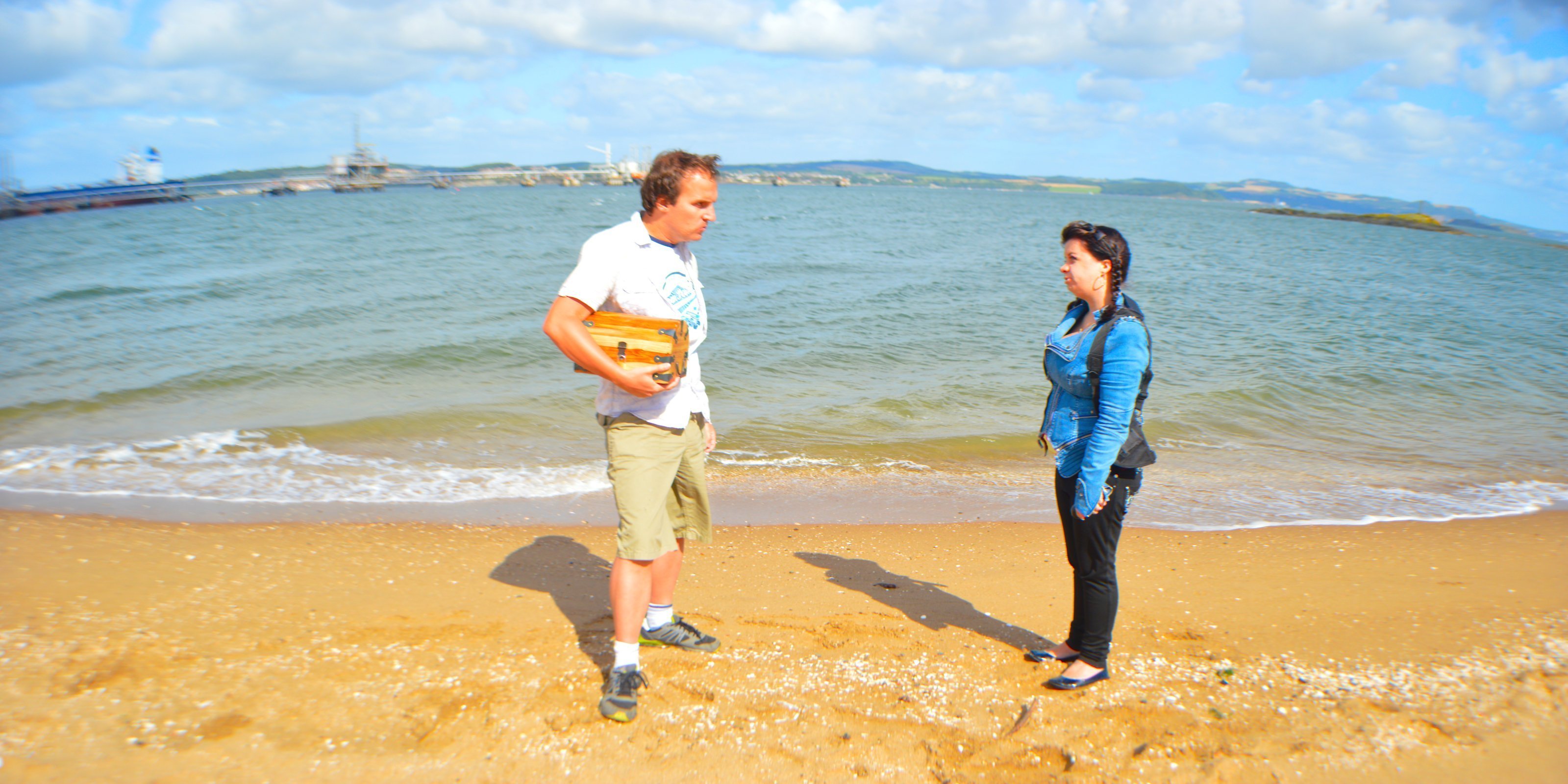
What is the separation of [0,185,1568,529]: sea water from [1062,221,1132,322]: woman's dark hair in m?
3.43

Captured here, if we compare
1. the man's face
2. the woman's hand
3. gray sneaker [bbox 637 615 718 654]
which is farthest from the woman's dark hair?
gray sneaker [bbox 637 615 718 654]

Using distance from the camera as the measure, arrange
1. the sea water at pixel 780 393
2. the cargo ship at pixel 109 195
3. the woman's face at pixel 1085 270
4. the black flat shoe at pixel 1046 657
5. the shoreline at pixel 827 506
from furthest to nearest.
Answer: the cargo ship at pixel 109 195, the sea water at pixel 780 393, the shoreline at pixel 827 506, the black flat shoe at pixel 1046 657, the woman's face at pixel 1085 270

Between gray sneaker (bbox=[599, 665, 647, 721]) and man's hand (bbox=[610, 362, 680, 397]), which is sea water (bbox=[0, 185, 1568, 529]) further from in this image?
man's hand (bbox=[610, 362, 680, 397])

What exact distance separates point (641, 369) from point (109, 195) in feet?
382

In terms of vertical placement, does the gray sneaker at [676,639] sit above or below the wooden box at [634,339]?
below

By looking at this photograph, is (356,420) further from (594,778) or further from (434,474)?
(594,778)

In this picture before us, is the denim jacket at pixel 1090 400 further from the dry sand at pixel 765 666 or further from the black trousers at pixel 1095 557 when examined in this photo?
the dry sand at pixel 765 666

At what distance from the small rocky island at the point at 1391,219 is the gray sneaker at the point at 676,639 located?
91.9 meters

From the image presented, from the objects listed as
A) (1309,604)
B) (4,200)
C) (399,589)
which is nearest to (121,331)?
(399,589)

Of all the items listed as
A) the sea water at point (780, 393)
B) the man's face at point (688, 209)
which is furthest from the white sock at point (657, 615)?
the sea water at point (780, 393)

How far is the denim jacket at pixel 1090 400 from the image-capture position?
119 inches

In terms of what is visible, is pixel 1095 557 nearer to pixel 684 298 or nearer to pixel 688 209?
pixel 684 298

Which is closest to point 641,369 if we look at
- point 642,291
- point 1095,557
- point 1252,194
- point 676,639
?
point 642,291

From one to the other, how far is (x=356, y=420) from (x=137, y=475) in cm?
205
